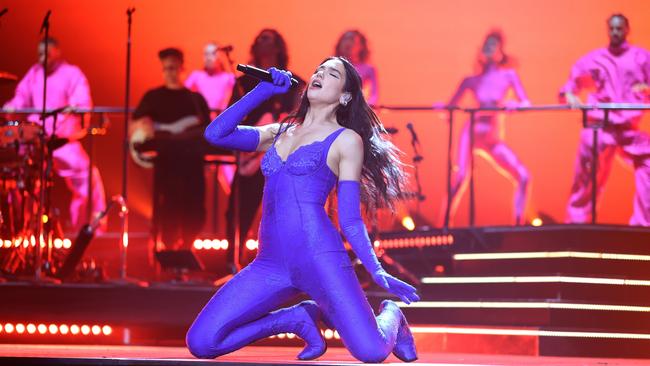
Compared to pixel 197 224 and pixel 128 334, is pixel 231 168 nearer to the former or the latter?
pixel 197 224

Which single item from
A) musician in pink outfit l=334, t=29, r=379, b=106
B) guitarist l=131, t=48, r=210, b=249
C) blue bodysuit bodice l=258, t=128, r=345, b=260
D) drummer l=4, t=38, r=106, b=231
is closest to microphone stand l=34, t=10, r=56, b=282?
guitarist l=131, t=48, r=210, b=249

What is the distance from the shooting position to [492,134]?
9180 millimetres

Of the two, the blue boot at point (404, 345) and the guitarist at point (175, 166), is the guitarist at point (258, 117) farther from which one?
the blue boot at point (404, 345)

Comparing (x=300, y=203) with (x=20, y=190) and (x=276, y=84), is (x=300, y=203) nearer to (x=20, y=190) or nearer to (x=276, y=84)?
(x=276, y=84)

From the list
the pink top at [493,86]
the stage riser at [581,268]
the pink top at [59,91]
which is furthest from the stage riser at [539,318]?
the pink top at [59,91]

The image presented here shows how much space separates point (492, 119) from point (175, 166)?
2760 millimetres

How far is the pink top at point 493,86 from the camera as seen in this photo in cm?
908

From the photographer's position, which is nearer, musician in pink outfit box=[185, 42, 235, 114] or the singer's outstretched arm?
the singer's outstretched arm

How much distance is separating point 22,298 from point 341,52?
10.8ft

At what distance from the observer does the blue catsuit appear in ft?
14.4

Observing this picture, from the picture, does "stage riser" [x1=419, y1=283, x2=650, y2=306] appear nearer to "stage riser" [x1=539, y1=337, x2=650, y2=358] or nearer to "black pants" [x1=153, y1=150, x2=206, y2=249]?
"stage riser" [x1=539, y1=337, x2=650, y2=358]

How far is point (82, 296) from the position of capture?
6.55 m

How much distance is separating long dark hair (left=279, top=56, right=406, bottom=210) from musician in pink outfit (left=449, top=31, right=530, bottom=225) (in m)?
4.41

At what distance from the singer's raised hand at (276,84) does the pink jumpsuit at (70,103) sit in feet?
15.6
